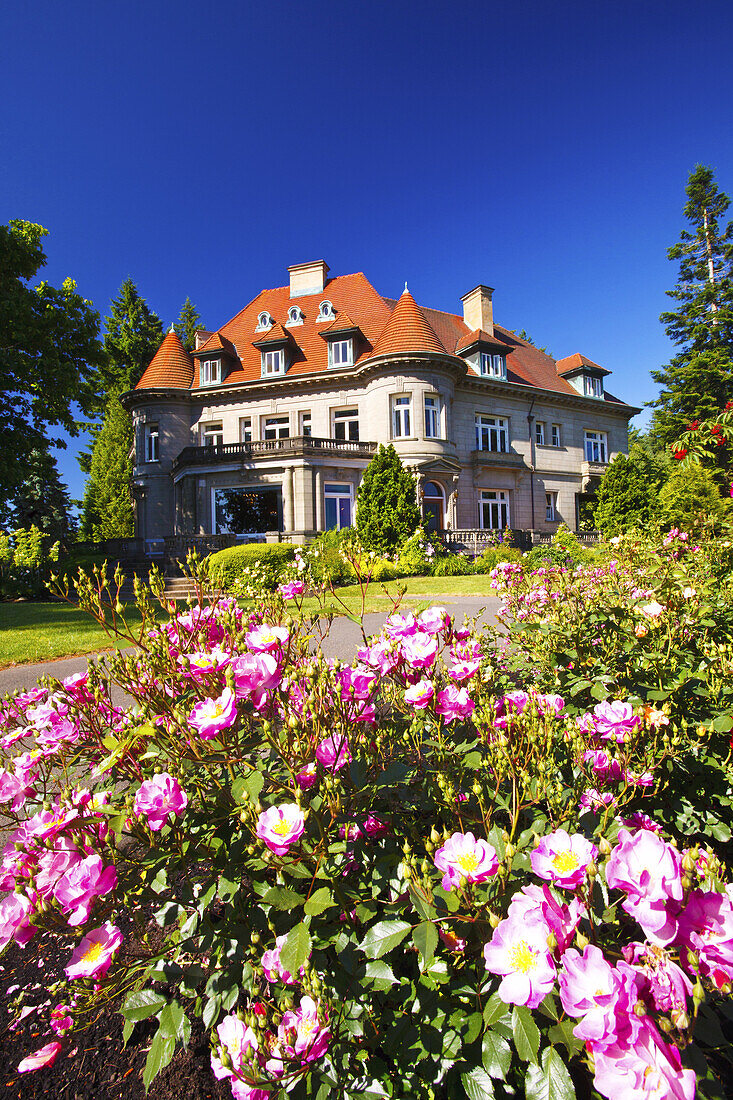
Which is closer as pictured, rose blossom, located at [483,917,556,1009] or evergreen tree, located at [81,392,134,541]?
Answer: rose blossom, located at [483,917,556,1009]

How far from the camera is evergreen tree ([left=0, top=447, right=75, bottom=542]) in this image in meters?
27.1

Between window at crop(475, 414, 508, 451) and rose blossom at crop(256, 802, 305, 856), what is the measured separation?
26.5 meters

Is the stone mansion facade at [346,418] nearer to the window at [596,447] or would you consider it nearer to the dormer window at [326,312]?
the dormer window at [326,312]

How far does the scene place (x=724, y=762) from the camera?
1.96 m

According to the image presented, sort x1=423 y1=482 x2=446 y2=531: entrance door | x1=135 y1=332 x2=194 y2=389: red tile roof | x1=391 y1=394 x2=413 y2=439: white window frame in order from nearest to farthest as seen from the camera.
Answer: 1. x1=391 y1=394 x2=413 y2=439: white window frame
2. x1=423 y1=482 x2=446 y2=531: entrance door
3. x1=135 y1=332 x2=194 y2=389: red tile roof

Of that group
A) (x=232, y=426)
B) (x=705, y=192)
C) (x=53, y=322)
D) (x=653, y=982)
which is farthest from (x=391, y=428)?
(x=705, y=192)

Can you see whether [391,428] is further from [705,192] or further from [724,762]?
[705,192]

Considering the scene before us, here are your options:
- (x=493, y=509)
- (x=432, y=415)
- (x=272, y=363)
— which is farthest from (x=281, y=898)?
(x=493, y=509)

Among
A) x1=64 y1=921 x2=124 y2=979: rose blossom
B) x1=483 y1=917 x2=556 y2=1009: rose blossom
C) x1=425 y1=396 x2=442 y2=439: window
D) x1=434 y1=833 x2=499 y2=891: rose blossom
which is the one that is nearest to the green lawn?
x1=434 y1=833 x2=499 y2=891: rose blossom

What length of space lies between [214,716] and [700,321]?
4063 centimetres

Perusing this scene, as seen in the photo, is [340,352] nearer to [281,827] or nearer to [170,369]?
[170,369]

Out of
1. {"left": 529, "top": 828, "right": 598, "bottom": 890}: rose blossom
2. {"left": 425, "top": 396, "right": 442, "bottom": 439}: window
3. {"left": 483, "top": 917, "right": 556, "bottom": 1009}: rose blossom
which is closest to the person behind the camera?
{"left": 483, "top": 917, "right": 556, "bottom": 1009}: rose blossom

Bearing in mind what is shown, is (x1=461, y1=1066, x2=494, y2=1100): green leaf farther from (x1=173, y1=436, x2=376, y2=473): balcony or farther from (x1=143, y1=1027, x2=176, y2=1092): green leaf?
(x1=173, y1=436, x2=376, y2=473): balcony

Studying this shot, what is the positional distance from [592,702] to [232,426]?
2571 cm
